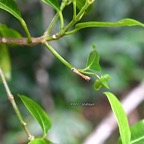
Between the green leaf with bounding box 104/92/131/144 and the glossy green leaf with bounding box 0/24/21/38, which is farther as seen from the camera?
the glossy green leaf with bounding box 0/24/21/38

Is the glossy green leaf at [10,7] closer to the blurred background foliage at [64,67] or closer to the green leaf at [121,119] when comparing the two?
the green leaf at [121,119]

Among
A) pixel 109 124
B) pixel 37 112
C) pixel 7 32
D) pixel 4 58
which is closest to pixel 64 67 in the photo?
pixel 109 124

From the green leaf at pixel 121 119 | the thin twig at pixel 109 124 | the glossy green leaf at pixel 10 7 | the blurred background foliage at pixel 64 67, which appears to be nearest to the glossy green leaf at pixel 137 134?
the green leaf at pixel 121 119

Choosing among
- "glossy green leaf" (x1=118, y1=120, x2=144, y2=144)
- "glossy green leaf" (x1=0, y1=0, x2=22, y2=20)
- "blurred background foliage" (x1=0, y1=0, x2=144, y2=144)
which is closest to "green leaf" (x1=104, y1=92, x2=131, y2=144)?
"glossy green leaf" (x1=118, y1=120, x2=144, y2=144)

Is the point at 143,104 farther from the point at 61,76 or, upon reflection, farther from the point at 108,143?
the point at 61,76

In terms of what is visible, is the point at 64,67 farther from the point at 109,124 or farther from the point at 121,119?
the point at 121,119

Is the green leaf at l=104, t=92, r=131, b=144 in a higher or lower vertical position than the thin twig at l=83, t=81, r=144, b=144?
higher

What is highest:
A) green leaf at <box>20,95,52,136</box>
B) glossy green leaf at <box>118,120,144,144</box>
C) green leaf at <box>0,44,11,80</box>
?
green leaf at <box>0,44,11,80</box>

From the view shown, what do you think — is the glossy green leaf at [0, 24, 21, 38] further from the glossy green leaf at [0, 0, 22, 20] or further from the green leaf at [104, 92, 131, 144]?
the green leaf at [104, 92, 131, 144]
